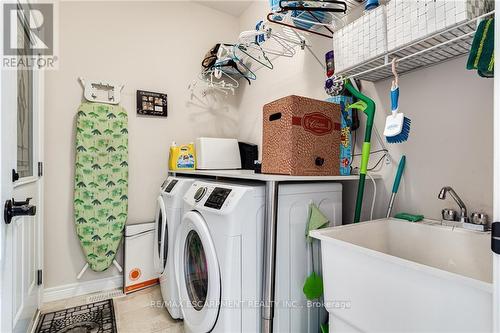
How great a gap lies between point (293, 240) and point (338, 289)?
33cm

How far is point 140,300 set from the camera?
2082mm

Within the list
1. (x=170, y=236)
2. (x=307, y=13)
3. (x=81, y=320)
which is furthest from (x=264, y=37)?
(x=81, y=320)

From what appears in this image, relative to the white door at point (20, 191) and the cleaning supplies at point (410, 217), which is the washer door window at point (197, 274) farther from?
the cleaning supplies at point (410, 217)

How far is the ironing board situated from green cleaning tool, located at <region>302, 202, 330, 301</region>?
5.61ft

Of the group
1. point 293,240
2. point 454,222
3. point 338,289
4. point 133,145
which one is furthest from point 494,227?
point 133,145

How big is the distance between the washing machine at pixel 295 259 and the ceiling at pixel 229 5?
2.34 metres

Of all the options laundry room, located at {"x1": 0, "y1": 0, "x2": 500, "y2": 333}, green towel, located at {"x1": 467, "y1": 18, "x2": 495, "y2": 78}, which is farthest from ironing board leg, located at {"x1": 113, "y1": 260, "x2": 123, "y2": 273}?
green towel, located at {"x1": 467, "y1": 18, "x2": 495, "y2": 78}

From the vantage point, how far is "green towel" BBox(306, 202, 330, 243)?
127cm

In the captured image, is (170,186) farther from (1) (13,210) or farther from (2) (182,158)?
(1) (13,210)

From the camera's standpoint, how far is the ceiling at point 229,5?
2713 mm

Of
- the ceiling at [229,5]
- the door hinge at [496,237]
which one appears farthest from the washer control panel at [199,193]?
the ceiling at [229,5]

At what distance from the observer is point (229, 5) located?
277cm

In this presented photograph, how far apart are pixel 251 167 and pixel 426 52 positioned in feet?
5.45

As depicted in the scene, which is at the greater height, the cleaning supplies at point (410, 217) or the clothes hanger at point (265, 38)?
the clothes hanger at point (265, 38)
